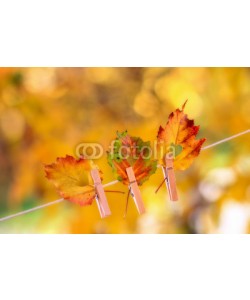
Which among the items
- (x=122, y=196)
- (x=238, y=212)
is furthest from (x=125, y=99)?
(x=238, y=212)

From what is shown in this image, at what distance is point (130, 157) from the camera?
1.62 m

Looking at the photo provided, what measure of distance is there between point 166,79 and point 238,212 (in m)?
0.54

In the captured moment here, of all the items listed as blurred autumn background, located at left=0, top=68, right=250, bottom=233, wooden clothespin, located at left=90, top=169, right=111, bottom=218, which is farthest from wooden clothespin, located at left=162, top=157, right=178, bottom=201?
wooden clothespin, located at left=90, top=169, right=111, bottom=218

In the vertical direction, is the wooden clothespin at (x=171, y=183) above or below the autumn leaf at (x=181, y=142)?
below

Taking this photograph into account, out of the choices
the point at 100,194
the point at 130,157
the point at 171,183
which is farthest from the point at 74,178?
the point at 171,183

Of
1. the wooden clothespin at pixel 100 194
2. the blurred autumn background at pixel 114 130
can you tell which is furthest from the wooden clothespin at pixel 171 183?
the wooden clothespin at pixel 100 194

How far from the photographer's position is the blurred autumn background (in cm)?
160

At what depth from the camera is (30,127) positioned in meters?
1.62

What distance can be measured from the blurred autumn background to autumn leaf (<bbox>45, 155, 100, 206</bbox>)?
0.08 feet

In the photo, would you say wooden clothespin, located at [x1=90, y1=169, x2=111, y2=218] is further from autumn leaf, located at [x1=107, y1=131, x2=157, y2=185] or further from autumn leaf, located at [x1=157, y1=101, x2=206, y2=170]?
autumn leaf, located at [x1=157, y1=101, x2=206, y2=170]

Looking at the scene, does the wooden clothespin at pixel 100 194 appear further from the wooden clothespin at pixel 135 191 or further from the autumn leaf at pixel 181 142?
the autumn leaf at pixel 181 142

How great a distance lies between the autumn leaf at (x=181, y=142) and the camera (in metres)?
1.62

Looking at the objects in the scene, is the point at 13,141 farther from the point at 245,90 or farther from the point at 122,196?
the point at 245,90

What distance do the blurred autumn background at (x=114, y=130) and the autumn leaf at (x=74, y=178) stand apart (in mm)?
24
